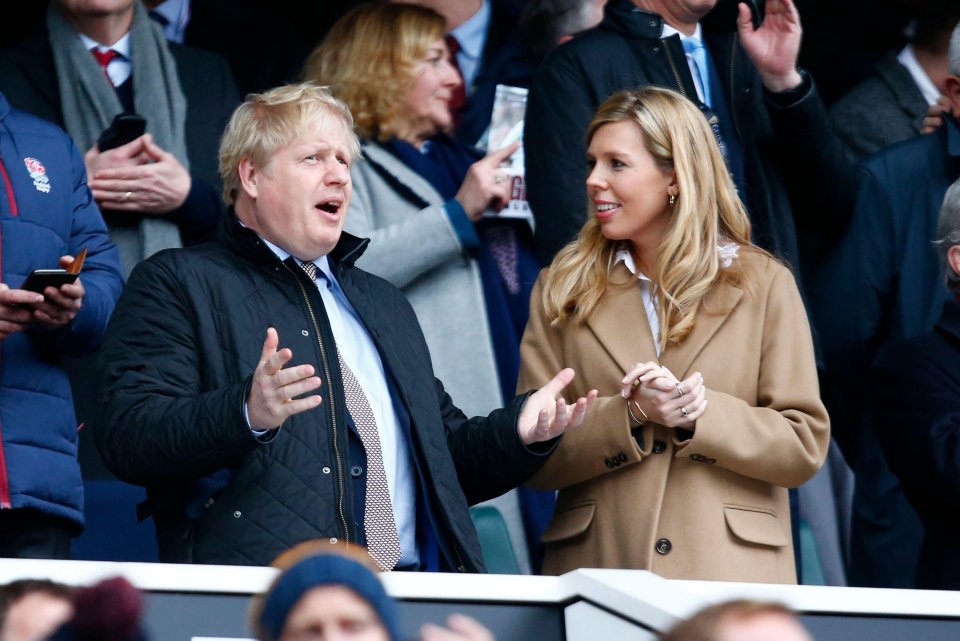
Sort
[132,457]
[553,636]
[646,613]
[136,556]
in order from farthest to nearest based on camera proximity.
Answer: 1. [136,556]
2. [132,457]
3. [553,636]
4. [646,613]

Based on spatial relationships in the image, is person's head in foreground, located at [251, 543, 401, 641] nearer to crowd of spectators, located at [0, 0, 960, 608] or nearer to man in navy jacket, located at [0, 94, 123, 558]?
crowd of spectators, located at [0, 0, 960, 608]

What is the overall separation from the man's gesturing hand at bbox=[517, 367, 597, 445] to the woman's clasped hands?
11cm

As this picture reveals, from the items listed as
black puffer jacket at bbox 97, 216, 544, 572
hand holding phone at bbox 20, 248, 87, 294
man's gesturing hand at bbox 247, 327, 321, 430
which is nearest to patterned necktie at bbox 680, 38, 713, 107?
black puffer jacket at bbox 97, 216, 544, 572

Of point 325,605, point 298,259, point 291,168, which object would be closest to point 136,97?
point 291,168

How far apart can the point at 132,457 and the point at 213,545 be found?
0.27 meters

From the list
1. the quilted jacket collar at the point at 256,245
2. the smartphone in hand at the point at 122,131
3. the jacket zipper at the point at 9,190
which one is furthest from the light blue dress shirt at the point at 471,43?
the jacket zipper at the point at 9,190

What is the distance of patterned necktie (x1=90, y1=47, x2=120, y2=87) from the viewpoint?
6.22 m

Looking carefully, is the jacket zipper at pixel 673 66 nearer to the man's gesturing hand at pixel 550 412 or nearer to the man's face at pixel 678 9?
the man's face at pixel 678 9

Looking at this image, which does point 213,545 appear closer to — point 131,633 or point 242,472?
point 242,472

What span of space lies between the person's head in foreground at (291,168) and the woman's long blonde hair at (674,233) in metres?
0.70

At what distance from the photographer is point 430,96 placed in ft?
20.7

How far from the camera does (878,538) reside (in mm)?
6137

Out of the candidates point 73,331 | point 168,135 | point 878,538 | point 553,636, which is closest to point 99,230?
point 73,331

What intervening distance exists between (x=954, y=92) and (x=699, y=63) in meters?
A: 0.81
